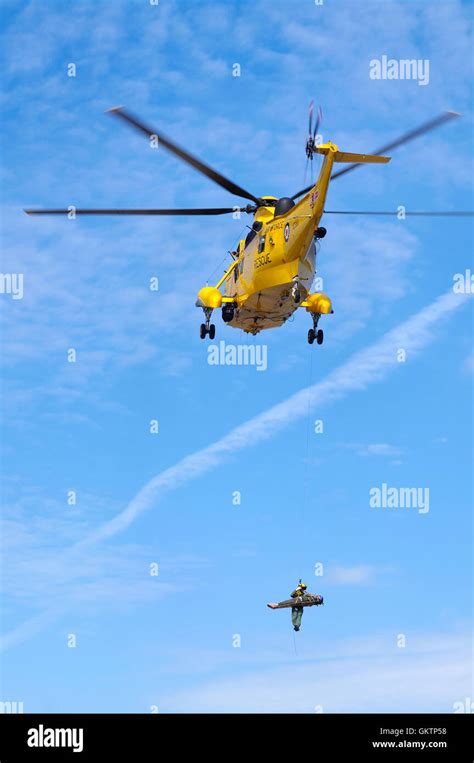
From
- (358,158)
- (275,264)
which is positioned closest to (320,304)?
(275,264)

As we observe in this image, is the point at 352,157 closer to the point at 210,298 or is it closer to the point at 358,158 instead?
the point at 358,158

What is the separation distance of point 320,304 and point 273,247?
4.96m

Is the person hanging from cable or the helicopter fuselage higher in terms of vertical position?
the helicopter fuselage

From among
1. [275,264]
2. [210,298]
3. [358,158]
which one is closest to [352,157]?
[358,158]

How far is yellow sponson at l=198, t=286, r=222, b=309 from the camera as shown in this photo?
278ft

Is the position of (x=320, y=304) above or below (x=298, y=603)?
above

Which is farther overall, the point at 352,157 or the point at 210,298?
the point at 210,298

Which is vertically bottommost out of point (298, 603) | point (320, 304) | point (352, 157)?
point (298, 603)

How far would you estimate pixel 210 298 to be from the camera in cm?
8488

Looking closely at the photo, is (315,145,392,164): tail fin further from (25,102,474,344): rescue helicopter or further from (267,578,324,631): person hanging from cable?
(267,578,324,631): person hanging from cable

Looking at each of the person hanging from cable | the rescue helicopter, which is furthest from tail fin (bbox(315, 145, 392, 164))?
the person hanging from cable
